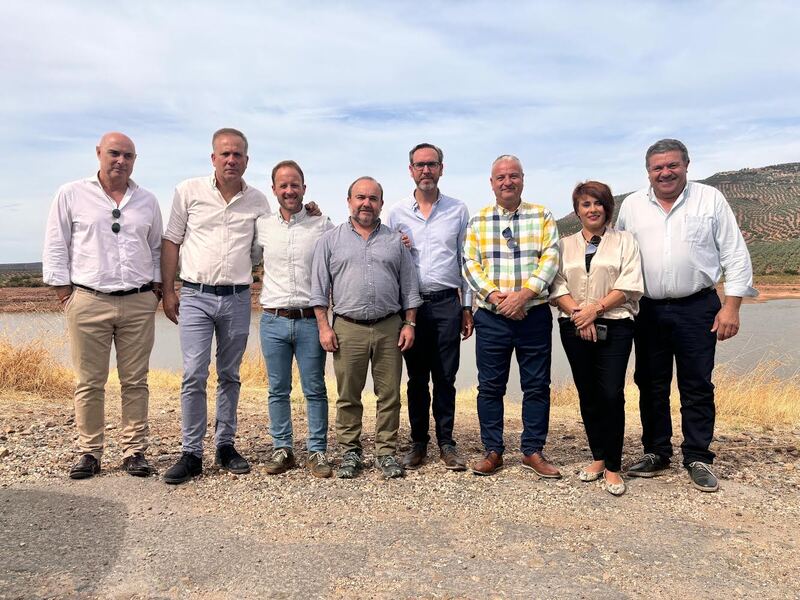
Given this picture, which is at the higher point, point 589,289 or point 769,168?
point 769,168

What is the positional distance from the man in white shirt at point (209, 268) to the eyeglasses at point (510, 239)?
Result: 195 centimetres

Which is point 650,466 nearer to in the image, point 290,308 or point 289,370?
point 289,370

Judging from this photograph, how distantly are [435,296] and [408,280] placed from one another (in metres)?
0.32

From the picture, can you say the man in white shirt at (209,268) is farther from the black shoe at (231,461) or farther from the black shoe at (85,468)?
the black shoe at (85,468)

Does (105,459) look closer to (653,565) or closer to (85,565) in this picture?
(85,565)

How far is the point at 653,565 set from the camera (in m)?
3.32

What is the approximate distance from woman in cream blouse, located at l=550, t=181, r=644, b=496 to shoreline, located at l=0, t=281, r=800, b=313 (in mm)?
25936

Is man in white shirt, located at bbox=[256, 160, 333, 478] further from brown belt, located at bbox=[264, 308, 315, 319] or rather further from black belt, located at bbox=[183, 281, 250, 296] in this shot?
black belt, located at bbox=[183, 281, 250, 296]

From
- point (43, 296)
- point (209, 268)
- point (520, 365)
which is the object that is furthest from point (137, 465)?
point (43, 296)

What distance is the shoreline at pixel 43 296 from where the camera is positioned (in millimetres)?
32031

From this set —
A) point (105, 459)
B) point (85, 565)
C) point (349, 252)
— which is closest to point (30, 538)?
point (85, 565)

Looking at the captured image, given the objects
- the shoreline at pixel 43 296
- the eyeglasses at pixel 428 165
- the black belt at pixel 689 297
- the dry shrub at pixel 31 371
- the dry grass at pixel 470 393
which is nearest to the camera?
the black belt at pixel 689 297

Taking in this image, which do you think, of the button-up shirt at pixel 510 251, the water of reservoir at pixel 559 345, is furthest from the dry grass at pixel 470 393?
the button-up shirt at pixel 510 251

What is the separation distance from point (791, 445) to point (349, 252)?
473 centimetres
